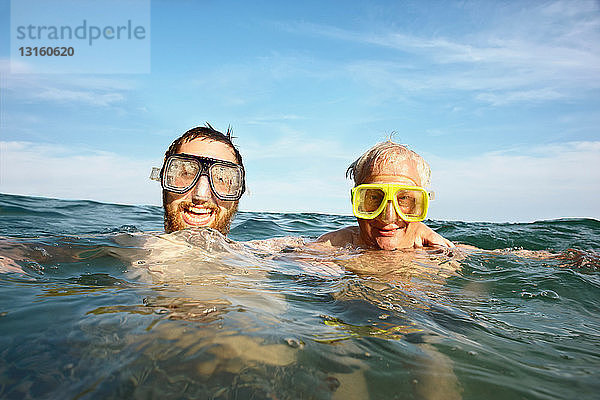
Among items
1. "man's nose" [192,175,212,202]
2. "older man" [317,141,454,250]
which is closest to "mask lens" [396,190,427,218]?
"older man" [317,141,454,250]

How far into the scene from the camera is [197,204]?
386 centimetres

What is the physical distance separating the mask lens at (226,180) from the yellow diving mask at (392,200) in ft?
4.15

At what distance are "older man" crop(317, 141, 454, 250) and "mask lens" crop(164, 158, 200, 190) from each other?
5.61 feet

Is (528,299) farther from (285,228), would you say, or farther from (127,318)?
(285,228)

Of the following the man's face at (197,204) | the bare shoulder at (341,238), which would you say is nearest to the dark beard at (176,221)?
the man's face at (197,204)

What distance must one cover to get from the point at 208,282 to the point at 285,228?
24.8ft

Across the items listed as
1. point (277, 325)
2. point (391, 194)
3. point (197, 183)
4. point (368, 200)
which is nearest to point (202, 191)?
point (197, 183)

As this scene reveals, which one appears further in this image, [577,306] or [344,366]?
[577,306]

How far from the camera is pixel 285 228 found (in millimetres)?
9922

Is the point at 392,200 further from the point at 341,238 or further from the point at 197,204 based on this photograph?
the point at 197,204

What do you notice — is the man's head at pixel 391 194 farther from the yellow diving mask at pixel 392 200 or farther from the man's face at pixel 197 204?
the man's face at pixel 197 204

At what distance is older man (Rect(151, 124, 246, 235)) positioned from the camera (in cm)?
386

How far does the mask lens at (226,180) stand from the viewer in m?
3.94

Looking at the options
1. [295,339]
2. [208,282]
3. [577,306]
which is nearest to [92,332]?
[295,339]
